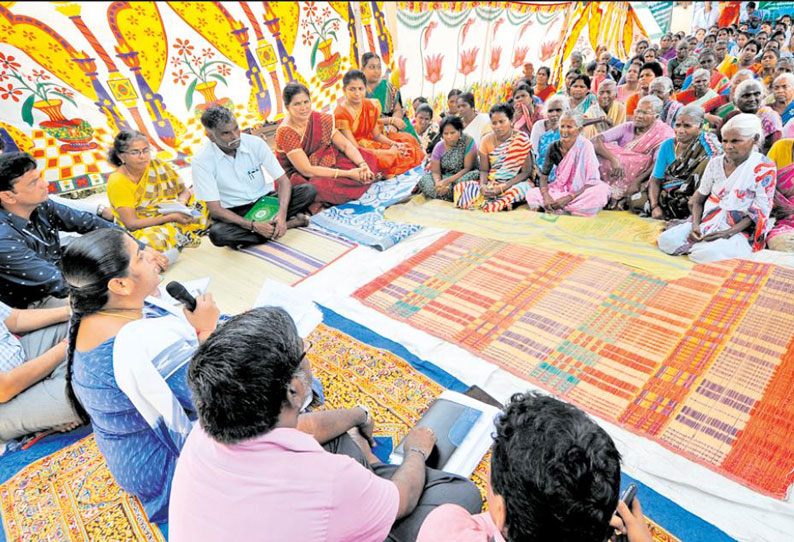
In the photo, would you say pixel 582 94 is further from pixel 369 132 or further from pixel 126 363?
pixel 126 363

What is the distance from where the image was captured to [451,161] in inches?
163

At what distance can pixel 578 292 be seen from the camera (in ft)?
8.37

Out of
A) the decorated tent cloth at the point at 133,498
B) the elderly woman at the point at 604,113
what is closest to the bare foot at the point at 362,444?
the decorated tent cloth at the point at 133,498

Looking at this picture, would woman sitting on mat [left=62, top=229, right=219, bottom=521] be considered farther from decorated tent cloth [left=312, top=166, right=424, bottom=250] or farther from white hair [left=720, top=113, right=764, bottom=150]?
white hair [left=720, top=113, right=764, bottom=150]

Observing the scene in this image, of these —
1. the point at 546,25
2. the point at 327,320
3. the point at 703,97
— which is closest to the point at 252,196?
the point at 327,320

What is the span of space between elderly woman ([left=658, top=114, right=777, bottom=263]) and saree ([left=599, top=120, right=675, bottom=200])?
749 mm

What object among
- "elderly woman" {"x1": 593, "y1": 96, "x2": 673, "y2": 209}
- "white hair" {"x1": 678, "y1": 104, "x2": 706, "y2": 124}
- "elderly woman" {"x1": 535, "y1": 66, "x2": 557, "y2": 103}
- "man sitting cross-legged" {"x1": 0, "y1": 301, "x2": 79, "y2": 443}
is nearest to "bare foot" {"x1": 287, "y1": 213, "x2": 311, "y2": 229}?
"man sitting cross-legged" {"x1": 0, "y1": 301, "x2": 79, "y2": 443}

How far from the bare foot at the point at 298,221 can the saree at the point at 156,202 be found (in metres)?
0.73

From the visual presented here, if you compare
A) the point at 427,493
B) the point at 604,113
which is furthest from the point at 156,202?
the point at 604,113

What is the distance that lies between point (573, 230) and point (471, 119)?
6.03ft

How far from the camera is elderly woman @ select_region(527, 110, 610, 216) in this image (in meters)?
3.45

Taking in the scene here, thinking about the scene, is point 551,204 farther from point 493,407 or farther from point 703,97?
point 703,97

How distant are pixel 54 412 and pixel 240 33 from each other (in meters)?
4.72

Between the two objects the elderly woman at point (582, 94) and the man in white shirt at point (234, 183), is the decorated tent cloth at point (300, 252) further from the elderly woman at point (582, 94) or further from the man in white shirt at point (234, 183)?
the elderly woman at point (582, 94)
